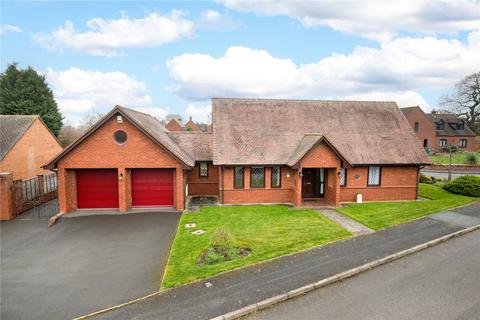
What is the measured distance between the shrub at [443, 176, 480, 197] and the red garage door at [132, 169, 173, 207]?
65.7ft

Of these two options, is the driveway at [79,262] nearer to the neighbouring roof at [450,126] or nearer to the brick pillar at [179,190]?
the brick pillar at [179,190]

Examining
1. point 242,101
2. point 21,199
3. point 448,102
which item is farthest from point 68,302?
point 448,102

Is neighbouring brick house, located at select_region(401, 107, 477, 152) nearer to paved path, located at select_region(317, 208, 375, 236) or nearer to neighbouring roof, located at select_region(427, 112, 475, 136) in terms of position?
neighbouring roof, located at select_region(427, 112, 475, 136)

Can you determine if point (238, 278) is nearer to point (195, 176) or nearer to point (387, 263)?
point (387, 263)

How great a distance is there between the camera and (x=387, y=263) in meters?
10.5

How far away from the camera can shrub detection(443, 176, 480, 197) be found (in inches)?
808

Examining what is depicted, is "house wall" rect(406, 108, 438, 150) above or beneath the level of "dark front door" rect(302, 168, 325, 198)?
above

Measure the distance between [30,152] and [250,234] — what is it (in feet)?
62.3

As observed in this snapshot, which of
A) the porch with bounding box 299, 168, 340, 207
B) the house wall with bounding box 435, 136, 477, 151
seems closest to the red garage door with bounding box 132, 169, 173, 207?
the porch with bounding box 299, 168, 340, 207

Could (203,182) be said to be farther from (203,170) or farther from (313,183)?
(313,183)

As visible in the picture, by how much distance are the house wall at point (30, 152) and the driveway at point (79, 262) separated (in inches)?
277

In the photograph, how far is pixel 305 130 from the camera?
20.9m

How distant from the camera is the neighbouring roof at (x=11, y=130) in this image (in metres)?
20.4

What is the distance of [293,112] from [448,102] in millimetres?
59471
